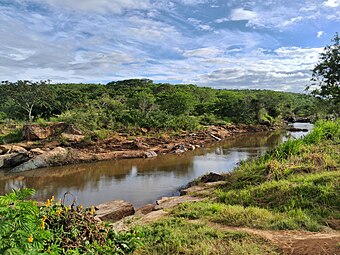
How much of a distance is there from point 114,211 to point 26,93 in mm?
24705

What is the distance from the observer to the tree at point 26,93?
1151 inches

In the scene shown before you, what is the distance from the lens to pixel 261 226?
200 inches

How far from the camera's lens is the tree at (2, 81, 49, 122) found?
95.9 ft

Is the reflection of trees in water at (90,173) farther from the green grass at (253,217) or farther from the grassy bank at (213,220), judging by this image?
the green grass at (253,217)

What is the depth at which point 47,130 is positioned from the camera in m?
22.7

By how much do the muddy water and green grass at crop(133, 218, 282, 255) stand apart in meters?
6.21

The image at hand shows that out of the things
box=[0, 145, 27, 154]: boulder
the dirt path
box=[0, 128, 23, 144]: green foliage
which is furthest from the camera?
box=[0, 128, 23, 144]: green foliage

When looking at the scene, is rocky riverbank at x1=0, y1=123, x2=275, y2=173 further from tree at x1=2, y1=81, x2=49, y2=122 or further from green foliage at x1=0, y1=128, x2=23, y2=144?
tree at x1=2, y1=81, x2=49, y2=122

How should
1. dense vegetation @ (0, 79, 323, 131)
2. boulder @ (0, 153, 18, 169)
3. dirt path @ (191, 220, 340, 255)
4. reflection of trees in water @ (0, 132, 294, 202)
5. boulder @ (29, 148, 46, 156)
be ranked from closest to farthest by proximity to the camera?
1. dirt path @ (191, 220, 340, 255)
2. reflection of trees in water @ (0, 132, 294, 202)
3. boulder @ (0, 153, 18, 169)
4. boulder @ (29, 148, 46, 156)
5. dense vegetation @ (0, 79, 323, 131)

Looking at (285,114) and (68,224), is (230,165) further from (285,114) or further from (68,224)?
(285,114)

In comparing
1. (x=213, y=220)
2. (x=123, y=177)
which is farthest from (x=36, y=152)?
A: (x=213, y=220)

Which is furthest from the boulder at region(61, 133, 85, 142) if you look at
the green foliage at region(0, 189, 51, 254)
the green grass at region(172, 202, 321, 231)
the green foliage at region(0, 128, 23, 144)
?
the green foliage at region(0, 189, 51, 254)

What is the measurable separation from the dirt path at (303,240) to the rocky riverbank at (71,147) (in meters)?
16.6

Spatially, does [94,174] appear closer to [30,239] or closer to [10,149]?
[10,149]
